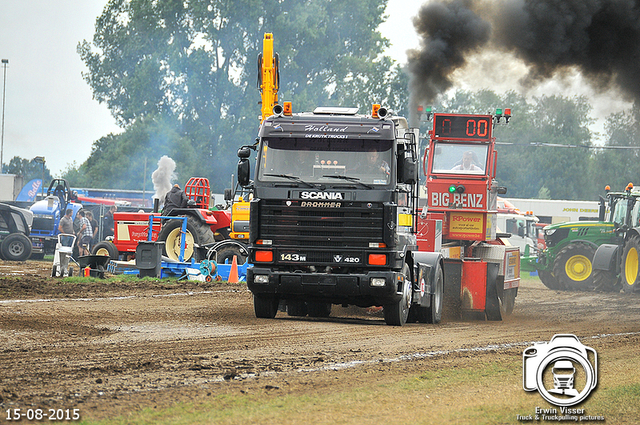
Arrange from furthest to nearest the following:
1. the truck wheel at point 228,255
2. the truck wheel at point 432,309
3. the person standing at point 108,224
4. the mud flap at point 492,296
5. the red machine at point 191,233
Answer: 1. the person standing at point 108,224
2. the red machine at point 191,233
3. the truck wheel at point 228,255
4. the mud flap at point 492,296
5. the truck wheel at point 432,309

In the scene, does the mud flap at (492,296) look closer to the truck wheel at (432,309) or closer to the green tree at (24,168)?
the truck wheel at (432,309)

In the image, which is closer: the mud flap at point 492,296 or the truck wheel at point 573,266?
the mud flap at point 492,296

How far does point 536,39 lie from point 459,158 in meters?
3.68

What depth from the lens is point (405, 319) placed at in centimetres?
1277

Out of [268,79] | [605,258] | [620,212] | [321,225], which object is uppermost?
[268,79]

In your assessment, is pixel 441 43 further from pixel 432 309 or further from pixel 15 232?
pixel 15 232

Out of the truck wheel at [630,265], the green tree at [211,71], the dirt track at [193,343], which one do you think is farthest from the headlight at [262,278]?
the green tree at [211,71]

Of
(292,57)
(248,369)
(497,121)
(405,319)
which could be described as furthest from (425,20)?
(292,57)

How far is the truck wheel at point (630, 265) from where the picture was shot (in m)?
21.9

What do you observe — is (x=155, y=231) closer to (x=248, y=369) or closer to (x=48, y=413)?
(x=248, y=369)

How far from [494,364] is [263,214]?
13.3 feet

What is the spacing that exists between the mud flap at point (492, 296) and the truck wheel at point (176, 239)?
25.1 ft

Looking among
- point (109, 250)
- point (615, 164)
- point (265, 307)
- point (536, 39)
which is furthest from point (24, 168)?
point (265, 307)

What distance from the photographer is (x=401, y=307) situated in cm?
1231
